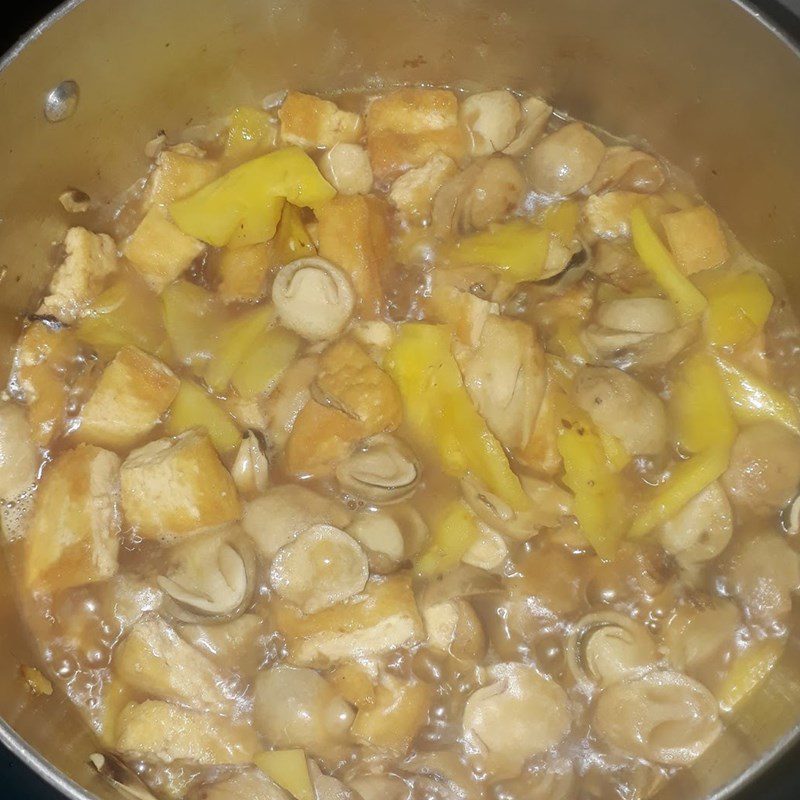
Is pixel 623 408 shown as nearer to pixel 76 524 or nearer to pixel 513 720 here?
pixel 513 720

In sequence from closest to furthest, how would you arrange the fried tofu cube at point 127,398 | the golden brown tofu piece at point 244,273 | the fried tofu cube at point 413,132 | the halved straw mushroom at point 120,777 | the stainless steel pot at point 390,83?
the halved straw mushroom at point 120,777 → the stainless steel pot at point 390,83 → the fried tofu cube at point 127,398 → the golden brown tofu piece at point 244,273 → the fried tofu cube at point 413,132

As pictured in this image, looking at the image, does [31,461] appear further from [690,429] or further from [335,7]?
[690,429]

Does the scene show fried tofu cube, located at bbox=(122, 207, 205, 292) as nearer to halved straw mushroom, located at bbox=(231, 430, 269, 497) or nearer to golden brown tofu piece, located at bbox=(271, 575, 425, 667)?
halved straw mushroom, located at bbox=(231, 430, 269, 497)

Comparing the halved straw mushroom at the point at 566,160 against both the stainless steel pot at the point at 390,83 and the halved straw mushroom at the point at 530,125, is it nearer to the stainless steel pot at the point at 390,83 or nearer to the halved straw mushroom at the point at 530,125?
the halved straw mushroom at the point at 530,125

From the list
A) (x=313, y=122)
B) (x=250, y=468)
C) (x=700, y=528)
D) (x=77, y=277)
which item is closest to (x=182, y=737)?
(x=250, y=468)

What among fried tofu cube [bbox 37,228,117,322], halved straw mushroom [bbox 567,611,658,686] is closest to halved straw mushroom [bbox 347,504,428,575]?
halved straw mushroom [bbox 567,611,658,686]

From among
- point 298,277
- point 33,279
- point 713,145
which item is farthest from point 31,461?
point 713,145

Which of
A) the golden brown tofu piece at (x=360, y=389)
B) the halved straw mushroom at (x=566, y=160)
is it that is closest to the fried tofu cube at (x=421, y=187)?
the halved straw mushroom at (x=566, y=160)
